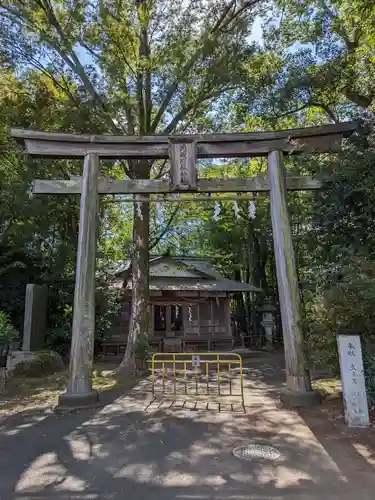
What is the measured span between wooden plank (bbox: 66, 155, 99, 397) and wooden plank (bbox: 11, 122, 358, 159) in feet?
1.39

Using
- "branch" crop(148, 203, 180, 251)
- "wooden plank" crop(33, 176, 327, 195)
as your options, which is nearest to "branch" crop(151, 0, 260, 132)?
"branch" crop(148, 203, 180, 251)

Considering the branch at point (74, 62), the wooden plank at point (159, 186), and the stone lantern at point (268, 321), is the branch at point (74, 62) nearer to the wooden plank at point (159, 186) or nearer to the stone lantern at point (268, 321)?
the wooden plank at point (159, 186)

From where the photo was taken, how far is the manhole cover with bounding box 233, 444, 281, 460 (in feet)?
13.2

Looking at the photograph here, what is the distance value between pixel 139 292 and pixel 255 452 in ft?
21.9

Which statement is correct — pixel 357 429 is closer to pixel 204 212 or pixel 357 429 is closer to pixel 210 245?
pixel 204 212

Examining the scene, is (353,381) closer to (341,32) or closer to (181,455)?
(181,455)

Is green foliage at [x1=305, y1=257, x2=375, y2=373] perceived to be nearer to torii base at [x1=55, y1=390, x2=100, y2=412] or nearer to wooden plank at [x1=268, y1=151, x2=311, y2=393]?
wooden plank at [x1=268, y1=151, x2=311, y2=393]

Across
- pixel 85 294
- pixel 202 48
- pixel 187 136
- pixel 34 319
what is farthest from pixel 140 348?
pixel 202 48

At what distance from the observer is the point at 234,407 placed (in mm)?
6246

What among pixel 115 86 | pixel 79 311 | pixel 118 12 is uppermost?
pixel 118 12

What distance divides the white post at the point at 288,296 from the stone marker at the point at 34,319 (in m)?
7.76

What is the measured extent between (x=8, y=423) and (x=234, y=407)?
155 inches

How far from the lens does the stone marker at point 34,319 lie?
10344mm

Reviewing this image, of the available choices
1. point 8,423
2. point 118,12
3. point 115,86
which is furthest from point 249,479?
point 118,12
